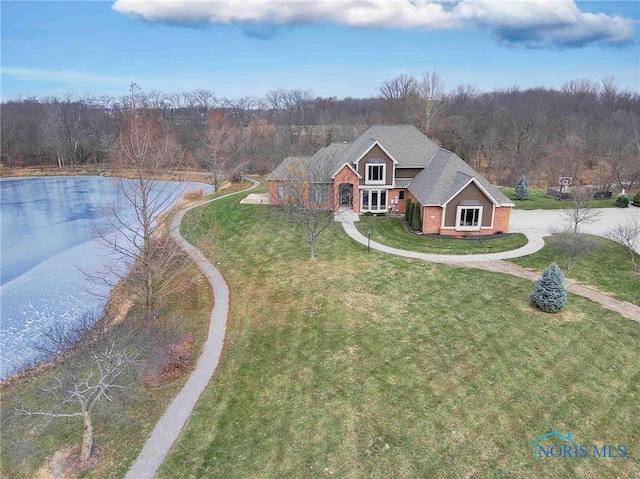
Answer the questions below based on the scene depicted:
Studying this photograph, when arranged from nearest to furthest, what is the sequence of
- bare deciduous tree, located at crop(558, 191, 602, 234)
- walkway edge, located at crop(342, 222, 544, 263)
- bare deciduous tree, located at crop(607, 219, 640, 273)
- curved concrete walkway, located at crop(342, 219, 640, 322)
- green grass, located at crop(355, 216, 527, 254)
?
curved concrete walkway, located at crop(342, 219, 640, 322), bare deciduous tree, located at crop(607, 219, 640, 273), walkway edge, located at crop(342, 222, 544, 263), green grass, located at crop(355, 216, 527, 254), bare deciduous tree, located at crop(558, 191, 602, 234)

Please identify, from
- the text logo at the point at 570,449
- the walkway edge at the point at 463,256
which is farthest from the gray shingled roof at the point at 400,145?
the text logo at the point at 570,449

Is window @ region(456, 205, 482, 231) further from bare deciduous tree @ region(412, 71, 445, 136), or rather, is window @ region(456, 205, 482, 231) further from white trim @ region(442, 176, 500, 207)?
bare deciduous tree @ region(412, 71, 445, 136)

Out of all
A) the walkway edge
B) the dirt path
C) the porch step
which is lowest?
the dirt path

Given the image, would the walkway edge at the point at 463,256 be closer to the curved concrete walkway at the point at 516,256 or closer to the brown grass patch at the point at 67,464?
the curved concrete walkway at the point at 516,256

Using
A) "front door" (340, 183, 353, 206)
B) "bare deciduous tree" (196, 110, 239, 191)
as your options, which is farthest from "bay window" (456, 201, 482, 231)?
"bare deciduous tree" (196, 110, 239, 191)

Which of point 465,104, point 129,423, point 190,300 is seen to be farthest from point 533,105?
point 129,423

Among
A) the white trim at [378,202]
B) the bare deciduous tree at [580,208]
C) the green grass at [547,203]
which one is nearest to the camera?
the bare deciduous tree at [580,208]
